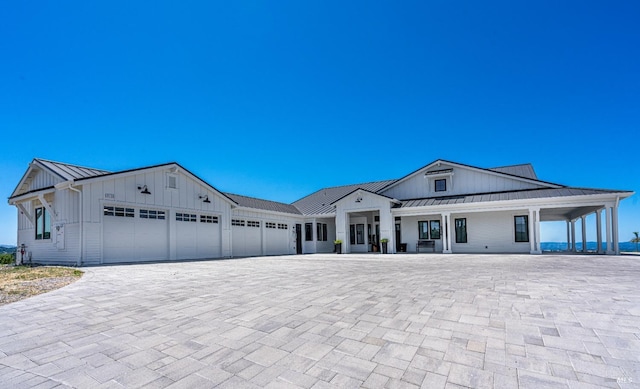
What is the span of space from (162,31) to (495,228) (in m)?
19.7

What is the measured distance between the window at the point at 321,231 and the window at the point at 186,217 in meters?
10.3

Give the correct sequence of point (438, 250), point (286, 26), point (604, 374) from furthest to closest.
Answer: point (438, 250)
point (286, 26)
point (604, 374)

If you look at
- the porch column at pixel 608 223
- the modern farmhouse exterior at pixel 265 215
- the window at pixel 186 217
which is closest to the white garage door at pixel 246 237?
the modern farmhouse exterior at pixel 265 215

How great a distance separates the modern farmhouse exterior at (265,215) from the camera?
42.1 feet

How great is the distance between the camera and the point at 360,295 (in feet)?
17.9

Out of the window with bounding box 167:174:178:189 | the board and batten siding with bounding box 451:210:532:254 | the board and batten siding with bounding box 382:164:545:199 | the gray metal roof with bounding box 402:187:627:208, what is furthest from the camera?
the board and batten siding with bounding box 382:164:545:199

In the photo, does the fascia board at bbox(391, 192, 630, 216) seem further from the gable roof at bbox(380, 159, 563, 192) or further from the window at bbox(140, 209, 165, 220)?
the window at bbox(140, 209, 165, 220)

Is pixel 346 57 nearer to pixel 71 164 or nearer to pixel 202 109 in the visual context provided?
pixel 202 109

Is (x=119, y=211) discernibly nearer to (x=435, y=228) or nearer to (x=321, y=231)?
(x=321, y=231)

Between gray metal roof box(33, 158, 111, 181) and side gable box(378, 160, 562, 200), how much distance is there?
57.1 feet

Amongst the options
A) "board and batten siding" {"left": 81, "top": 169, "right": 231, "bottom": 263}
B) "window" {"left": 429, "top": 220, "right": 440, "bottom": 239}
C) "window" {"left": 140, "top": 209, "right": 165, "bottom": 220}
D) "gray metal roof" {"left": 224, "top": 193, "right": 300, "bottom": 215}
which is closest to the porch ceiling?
"window" {"left": 429, "top": 220, "right": 440, "bottom": 239}

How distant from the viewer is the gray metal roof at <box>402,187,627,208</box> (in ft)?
52.5

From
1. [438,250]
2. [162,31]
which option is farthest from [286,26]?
[438,250]

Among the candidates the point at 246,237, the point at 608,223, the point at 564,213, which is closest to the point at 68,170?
the point at 246,237
